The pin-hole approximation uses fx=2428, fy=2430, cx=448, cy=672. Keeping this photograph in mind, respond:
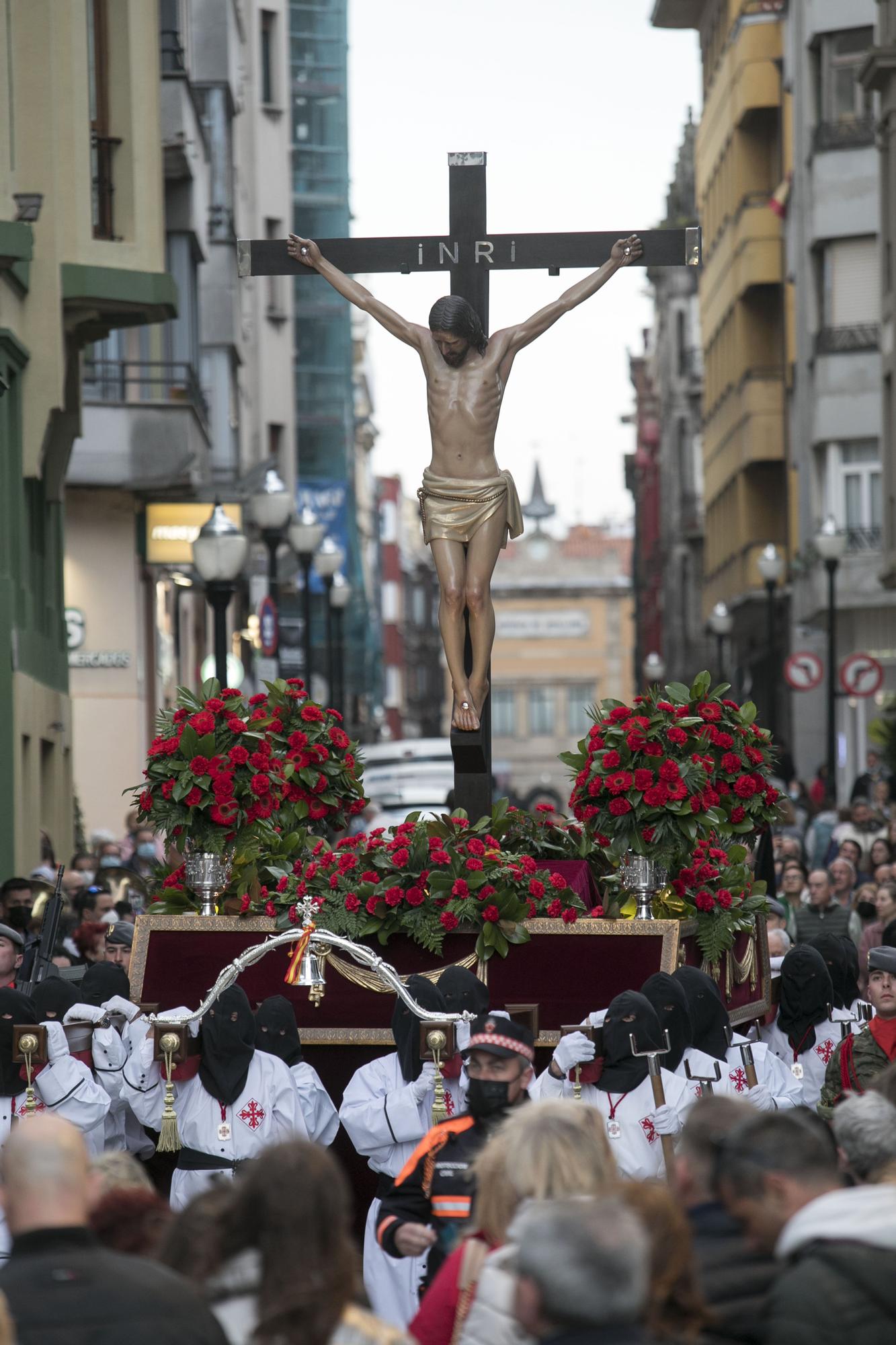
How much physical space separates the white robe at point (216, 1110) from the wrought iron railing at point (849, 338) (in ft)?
111

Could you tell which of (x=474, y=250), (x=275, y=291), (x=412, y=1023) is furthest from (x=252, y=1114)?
(x=275, y=291)

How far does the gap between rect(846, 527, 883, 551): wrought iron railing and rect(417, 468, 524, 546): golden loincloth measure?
30.3 metres

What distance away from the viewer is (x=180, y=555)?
96.2ft

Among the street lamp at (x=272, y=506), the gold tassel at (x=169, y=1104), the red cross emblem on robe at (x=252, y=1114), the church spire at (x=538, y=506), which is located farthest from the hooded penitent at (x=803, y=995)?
the church spire at (x=538, y=506)

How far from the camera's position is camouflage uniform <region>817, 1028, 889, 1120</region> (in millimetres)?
9375

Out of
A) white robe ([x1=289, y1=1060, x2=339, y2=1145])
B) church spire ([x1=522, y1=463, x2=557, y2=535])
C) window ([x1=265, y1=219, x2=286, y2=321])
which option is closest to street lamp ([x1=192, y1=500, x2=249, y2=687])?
white robe ([x1=289, y1=1060, x2=339, y2=1145])

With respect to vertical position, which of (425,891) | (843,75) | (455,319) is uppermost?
(843,75)

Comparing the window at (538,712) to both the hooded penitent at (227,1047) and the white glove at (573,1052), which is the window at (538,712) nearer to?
the hooded penitent at (227,1047)

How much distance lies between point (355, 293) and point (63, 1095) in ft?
15.5

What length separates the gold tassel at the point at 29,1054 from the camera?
9070mm

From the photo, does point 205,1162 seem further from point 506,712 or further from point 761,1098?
point 506,712

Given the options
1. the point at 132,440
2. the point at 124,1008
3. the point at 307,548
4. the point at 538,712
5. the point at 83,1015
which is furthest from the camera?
the point at 538,712

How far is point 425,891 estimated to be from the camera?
10742 millimetres

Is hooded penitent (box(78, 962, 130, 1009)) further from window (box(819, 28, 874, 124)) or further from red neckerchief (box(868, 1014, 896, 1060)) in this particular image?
window (box(819, 28, 874, 124))
